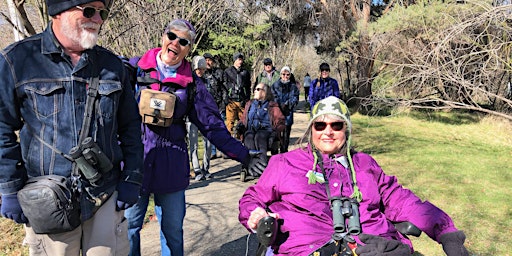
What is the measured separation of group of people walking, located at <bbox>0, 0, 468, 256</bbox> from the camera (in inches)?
71.8

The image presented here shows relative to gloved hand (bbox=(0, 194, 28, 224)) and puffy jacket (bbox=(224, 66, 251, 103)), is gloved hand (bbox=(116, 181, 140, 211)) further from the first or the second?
puffy jacket (bbox=(224, 66, 251, 103))

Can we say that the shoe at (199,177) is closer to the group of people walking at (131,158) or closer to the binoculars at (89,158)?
the group of people walking at (131,158)

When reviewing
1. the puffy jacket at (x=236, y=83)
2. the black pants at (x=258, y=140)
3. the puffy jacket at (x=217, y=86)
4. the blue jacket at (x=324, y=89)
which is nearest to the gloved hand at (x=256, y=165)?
the black pants at (x=258, y=140)

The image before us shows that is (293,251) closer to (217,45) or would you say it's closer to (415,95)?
(415,95)

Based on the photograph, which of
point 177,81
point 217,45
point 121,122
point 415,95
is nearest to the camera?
point 121,122

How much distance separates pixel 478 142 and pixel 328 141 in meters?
11.0

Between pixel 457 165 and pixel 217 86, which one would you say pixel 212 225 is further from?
pixel 457 165

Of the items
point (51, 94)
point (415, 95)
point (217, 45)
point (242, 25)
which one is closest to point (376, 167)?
point (51, 94)

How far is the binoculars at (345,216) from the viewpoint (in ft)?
7.16

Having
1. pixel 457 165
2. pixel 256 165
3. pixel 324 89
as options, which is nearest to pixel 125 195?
pixel 256 165

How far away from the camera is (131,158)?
7.18 ft

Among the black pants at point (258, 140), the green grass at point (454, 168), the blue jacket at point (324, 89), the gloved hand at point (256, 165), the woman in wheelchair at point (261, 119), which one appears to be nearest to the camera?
the gloved hand at point (256, 165)

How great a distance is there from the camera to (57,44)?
1.86 meters

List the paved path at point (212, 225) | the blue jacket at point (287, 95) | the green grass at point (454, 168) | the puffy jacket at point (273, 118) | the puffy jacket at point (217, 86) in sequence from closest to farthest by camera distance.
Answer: the paved path at point (212, 225), the green grass at point (454, 168), the puffy jacket at point (273, 118), the puffy jacket at point (217, 86), the blue jacket at point (287, 95)
